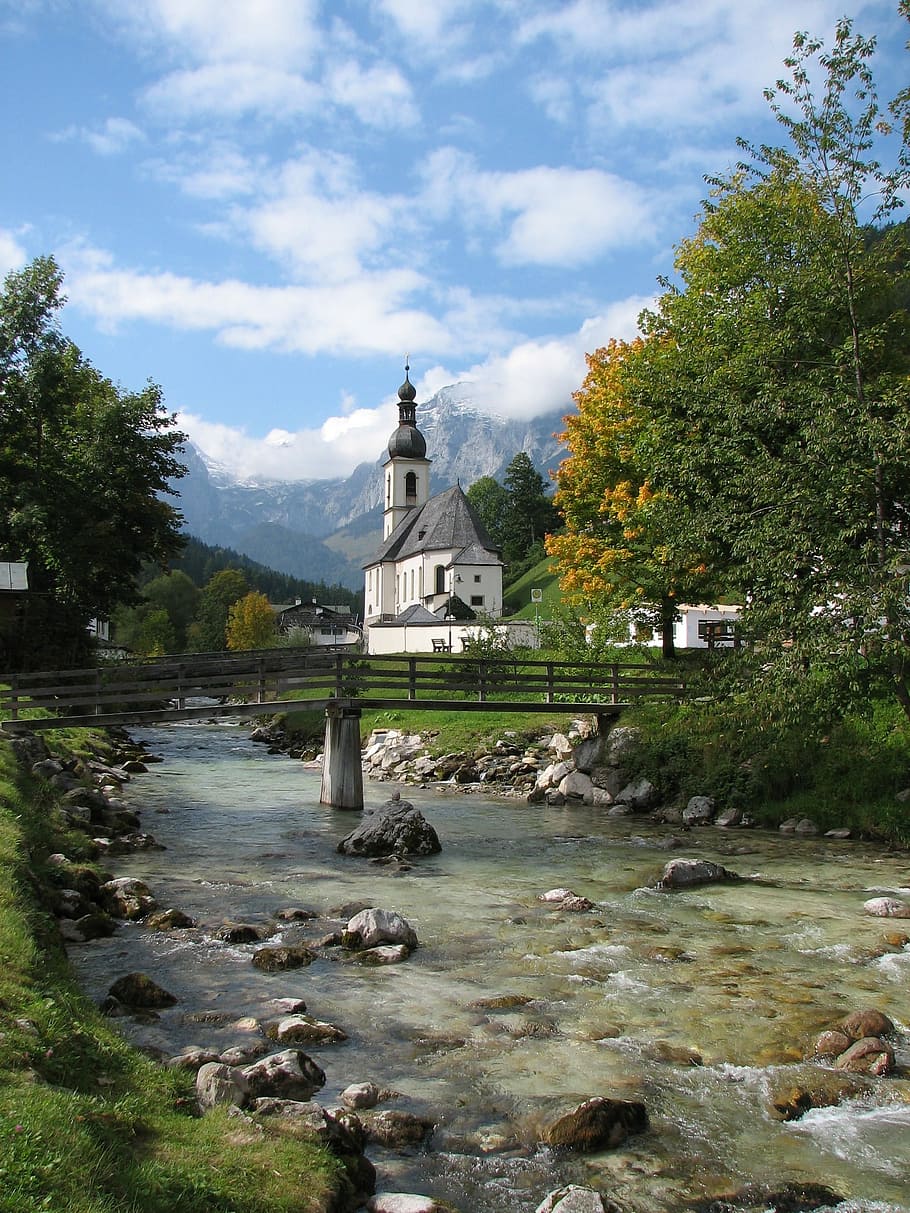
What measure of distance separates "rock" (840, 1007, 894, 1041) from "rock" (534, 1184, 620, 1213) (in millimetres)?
3845

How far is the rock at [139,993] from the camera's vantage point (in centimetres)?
920

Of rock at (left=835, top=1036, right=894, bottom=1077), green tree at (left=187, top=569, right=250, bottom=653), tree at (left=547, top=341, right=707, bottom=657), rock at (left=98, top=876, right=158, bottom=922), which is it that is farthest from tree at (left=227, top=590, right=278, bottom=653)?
rock at (left=835, top=1036, right=894, bottom=1077)

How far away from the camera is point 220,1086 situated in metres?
6.70

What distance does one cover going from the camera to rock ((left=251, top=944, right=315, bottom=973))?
10.7m

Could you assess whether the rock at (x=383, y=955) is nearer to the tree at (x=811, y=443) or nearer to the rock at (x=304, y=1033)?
the rock at (x=304, y=1033)

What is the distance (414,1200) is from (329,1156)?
0.60 meters

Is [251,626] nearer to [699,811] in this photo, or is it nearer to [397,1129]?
[699,811]

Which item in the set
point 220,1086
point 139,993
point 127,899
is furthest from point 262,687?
point 220,1086

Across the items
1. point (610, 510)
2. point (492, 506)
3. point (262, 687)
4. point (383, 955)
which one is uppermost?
point (492, 506)

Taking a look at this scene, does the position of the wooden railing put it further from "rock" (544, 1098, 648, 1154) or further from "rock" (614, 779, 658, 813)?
"rock" (544, 1098, 648, 1154)

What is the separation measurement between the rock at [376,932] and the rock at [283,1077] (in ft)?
13.0

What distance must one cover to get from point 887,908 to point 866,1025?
4.96 m

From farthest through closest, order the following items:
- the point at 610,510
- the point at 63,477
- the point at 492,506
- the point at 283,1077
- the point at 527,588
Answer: the point at 492,506 < the point at 527,588 < the point at 63,477 < the point at 610,510 < the point at 283,1077

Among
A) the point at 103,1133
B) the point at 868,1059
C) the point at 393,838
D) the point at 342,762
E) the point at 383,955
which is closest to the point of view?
the point at 103,1133
